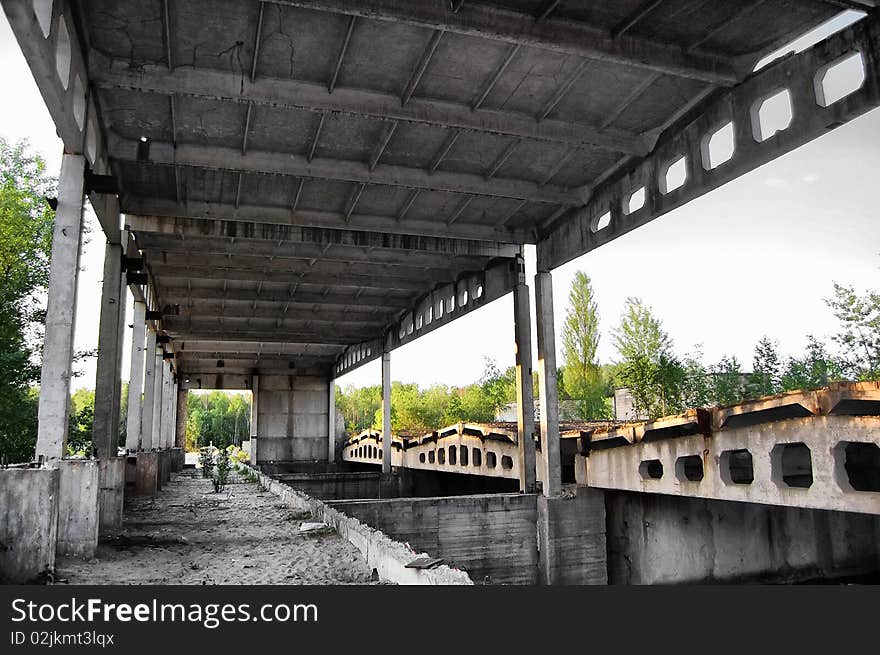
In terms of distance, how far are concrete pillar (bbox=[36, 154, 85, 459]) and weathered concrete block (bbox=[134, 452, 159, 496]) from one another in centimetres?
1130

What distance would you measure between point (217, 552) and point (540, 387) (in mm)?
9142

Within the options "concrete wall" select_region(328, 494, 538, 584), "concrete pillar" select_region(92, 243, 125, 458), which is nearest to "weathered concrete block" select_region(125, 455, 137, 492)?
"concrete pillar" select_region(92, 243, 125, 458)

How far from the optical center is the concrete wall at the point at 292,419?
4000 cm

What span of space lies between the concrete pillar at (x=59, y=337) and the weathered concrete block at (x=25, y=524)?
1.22m

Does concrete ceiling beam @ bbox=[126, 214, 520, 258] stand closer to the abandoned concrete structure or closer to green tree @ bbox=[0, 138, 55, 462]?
the abandoned concrete structure

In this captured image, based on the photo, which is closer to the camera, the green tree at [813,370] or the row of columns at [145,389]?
the row of columns at [145,389]

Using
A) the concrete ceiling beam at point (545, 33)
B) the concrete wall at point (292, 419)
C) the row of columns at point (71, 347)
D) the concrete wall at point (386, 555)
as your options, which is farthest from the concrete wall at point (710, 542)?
the concrete wall at point (292, 419)

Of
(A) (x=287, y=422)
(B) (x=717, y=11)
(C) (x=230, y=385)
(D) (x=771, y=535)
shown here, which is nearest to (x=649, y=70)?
(B) (x=717, y=11)

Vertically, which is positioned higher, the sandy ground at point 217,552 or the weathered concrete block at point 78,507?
A: the weathered concrete block at point 78,507

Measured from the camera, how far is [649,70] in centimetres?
1070

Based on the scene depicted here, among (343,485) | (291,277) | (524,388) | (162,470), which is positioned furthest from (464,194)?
(343,485)

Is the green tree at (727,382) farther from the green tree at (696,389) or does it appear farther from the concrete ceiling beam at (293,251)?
the concrete ceiling beam at (293,251)

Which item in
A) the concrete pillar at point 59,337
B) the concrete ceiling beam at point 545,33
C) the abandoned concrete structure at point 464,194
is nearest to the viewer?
the concrete ceiling beam at point 545,33

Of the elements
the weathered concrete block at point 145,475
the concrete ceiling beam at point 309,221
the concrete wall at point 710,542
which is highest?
the concrete ceiling beam at point 309,221
